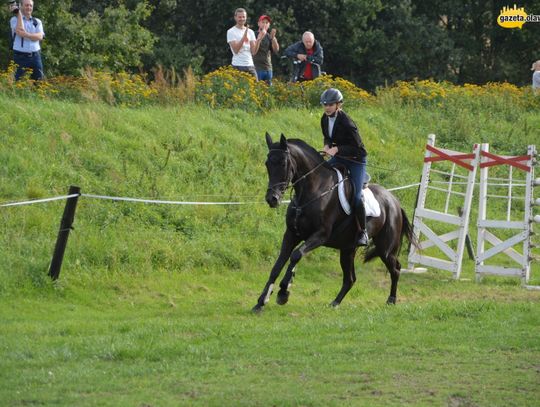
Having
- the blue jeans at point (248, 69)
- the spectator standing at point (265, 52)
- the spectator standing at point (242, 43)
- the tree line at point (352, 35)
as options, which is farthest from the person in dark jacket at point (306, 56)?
the tree line at point (352, 35)

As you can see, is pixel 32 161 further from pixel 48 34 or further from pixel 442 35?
pixel 442 35

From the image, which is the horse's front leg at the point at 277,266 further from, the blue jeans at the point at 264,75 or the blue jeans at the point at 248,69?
the blue jeans at the point at 264,75

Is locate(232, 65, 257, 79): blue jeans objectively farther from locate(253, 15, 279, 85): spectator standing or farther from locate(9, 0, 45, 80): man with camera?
locate(9, 0, 45, 80): man with camera

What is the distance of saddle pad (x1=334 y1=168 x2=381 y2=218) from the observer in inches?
591

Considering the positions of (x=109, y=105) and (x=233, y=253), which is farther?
(x=109, y=105)

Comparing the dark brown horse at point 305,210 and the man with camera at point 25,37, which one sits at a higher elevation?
the man with camera at point 25,37

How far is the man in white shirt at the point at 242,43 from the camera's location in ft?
78.0

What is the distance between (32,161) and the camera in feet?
58.3

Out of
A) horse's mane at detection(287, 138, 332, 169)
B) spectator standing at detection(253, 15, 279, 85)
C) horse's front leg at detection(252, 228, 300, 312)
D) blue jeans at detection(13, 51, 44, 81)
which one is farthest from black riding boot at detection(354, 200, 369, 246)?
spectator standing at detection(253, 15, 279, 85)

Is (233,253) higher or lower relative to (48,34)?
lower

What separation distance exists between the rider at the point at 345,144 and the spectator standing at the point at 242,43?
911 centimetres

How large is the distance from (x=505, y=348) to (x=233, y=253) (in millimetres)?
6541

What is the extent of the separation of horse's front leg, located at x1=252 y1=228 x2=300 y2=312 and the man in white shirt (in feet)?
32.9

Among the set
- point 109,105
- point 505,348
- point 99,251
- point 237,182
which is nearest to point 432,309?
point 505,348
